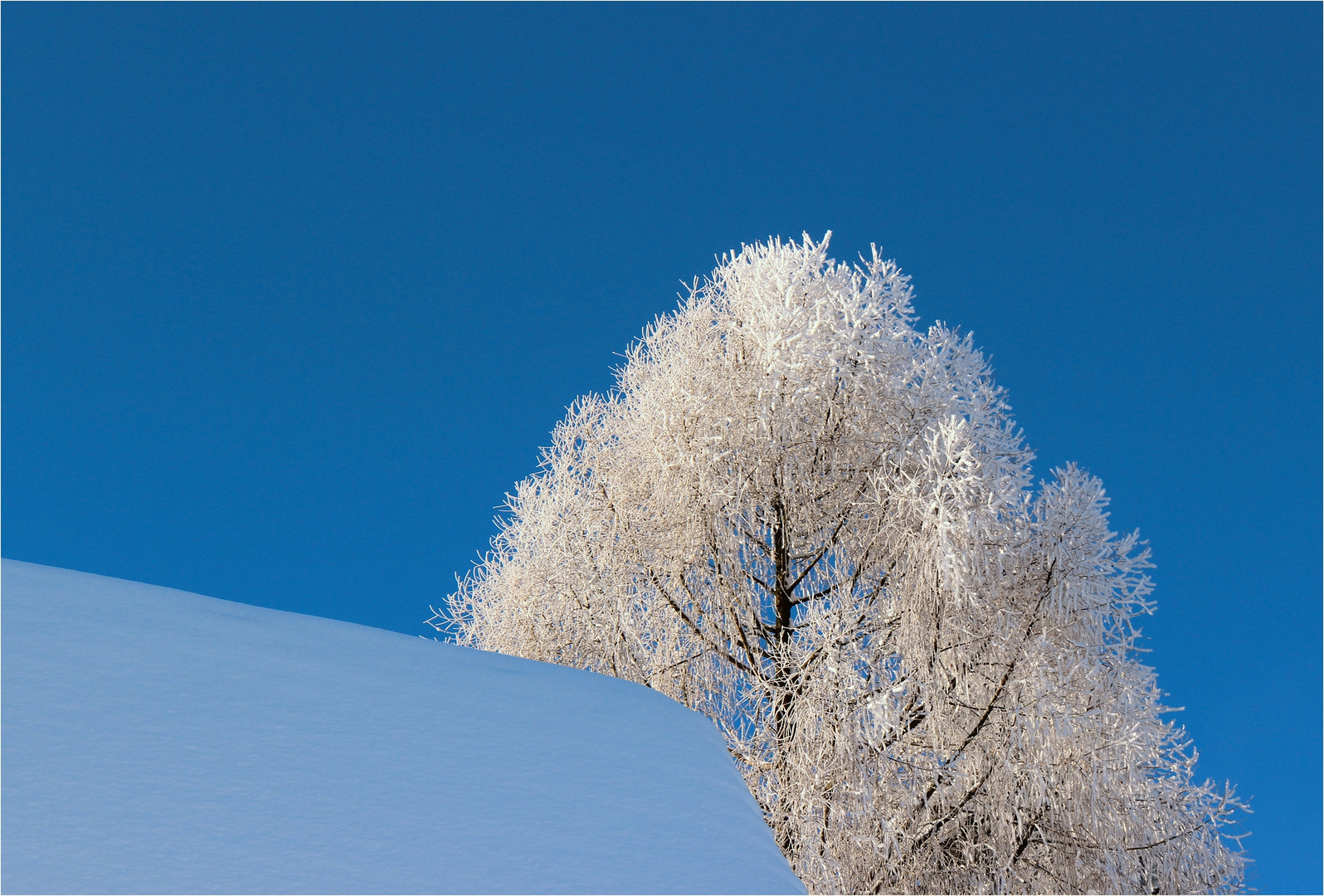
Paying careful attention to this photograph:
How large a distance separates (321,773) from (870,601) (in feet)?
21.8

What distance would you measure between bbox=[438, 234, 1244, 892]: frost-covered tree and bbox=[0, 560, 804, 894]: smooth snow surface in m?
3.95

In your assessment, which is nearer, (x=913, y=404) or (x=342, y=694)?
(x=342, y=694)

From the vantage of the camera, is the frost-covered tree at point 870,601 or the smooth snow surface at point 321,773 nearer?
the smooth snow surface at point 321,773

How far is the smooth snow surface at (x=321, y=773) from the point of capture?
90.4 inches

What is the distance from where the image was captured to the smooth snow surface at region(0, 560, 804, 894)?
2295mm

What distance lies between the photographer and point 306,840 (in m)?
2.41

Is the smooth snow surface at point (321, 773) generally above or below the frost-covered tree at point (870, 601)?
below

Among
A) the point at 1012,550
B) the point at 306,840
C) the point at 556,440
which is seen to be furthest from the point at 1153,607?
the point at 306,840

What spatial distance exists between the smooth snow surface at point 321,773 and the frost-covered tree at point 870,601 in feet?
13.0

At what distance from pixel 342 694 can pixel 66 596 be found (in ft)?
5.23

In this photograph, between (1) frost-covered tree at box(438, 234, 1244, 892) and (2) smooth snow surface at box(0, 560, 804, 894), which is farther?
(1) frost-covered tree at box(438, 234, 1244, 892)

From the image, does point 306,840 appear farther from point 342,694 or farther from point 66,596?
point 66,596

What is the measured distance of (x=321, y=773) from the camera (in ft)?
9.19

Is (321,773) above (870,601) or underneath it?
underneath
